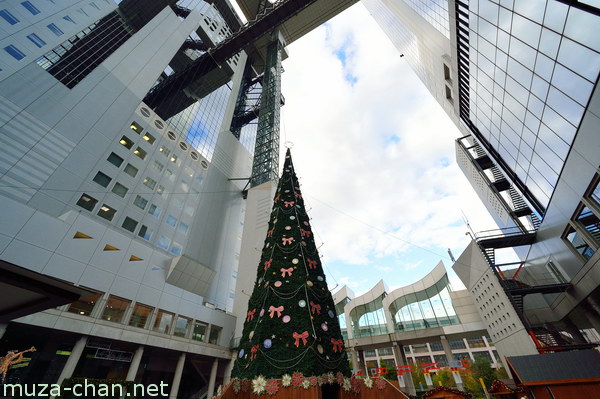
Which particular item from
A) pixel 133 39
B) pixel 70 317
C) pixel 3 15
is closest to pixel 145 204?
pixel 70 317

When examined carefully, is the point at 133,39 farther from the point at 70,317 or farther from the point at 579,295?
the point at 579,295

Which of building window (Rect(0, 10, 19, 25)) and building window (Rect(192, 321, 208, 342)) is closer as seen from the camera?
building window (Rect(0, 10, 19, 25))

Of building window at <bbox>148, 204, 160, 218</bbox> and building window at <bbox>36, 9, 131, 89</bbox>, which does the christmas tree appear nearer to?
building window at <bbox>148, 204, 160, 218</bbox>

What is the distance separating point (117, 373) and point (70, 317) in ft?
24.3

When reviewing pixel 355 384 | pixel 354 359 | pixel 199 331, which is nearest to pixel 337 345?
pixel 355 384

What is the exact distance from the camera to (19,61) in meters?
22.8

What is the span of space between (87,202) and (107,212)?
6.23 feet

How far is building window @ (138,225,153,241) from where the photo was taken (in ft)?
89.1

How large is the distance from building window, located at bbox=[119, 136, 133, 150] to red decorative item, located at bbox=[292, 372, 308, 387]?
1272 inches

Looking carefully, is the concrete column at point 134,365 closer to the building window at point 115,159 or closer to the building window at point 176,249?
the building window at point 176,249

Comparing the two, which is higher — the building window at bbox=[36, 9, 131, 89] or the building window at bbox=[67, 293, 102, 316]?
the building window at bbox=[36, 9, 131, 89]

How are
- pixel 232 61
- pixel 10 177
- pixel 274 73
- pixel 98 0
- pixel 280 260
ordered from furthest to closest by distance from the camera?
pixel 232 61 → pixel 274 73 → pixel 98 0 → pixel 10 177 → pixel 280 260

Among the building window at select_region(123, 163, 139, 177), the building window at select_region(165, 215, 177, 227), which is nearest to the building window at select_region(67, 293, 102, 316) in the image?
the building window at select_region(165, 215, 177, 227)

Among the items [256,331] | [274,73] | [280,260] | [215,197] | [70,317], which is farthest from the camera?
[274,73]
